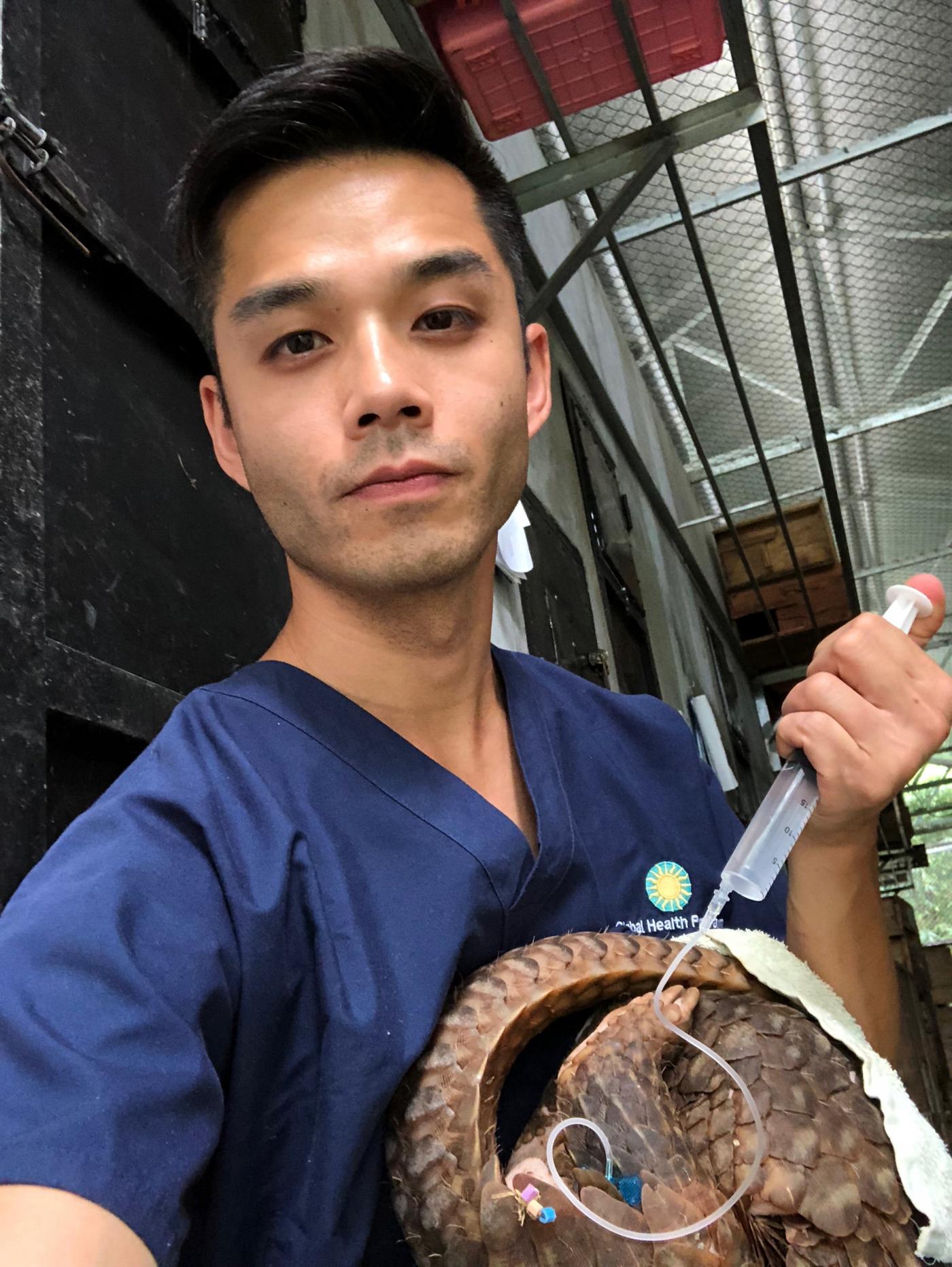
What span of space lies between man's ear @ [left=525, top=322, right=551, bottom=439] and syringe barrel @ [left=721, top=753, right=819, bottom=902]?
46 centimetres

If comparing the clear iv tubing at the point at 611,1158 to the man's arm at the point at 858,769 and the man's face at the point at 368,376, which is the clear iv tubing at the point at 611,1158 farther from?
the man's face at the point at 368,376

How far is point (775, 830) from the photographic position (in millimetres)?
652

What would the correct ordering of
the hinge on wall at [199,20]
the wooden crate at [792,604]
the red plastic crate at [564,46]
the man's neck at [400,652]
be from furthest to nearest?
the wooden crate at [792,604], the red plastic crate at [564,46], the hinge on wall at [199,20], the man's neck at [400,652]

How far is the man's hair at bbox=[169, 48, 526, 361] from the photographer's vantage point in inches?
30.1

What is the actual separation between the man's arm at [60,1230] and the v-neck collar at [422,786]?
1.01 feet

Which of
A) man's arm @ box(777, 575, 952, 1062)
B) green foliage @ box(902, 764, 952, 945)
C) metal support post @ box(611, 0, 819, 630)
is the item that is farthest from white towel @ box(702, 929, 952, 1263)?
green foliage @ box(902, 764, 952, 945)

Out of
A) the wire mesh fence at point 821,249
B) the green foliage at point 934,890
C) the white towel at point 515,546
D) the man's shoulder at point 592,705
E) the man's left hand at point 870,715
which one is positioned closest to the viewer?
the man's left hand at point 870,715

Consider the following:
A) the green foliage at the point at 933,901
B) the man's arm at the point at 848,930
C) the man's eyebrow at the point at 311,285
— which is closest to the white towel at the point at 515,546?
the man's eyebrow at the point at 311,285

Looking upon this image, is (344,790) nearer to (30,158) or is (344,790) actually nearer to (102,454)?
(102,454)

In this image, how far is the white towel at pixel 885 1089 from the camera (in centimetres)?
43

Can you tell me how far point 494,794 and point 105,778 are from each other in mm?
360

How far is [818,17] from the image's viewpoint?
10.5 ft

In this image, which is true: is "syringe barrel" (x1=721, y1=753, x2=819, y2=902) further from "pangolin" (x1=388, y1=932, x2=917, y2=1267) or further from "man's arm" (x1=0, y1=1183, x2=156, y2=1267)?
"man's arm" (x1=0, y1=1183, x2=156, y2=1267)

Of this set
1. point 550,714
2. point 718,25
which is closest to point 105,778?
point 550,714
